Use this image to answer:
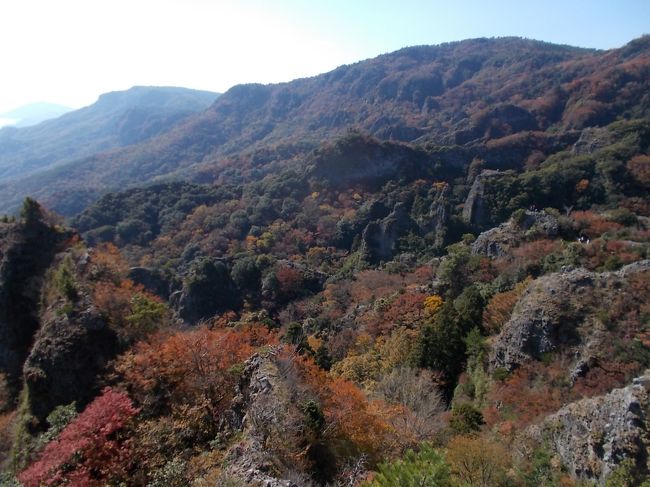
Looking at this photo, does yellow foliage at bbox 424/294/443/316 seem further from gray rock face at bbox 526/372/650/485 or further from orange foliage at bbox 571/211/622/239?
orange foliage at bbox 571/211/622/239

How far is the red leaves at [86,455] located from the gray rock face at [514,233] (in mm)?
39621

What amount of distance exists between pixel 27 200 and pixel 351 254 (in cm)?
4521

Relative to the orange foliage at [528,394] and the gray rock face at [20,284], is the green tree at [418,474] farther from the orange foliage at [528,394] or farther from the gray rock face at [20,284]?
the gray rock face at [20,284]

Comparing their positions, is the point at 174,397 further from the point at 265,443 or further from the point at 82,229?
the point at 82,229

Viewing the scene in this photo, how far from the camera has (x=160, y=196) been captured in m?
94.9

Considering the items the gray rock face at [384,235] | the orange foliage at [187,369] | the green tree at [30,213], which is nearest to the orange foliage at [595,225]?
the gray rock face at [384,235]

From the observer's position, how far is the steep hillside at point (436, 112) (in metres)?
106

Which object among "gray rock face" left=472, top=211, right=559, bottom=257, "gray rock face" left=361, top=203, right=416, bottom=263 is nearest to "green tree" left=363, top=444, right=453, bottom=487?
"gray rock face" left=472, top=211, right=559, bottom=257

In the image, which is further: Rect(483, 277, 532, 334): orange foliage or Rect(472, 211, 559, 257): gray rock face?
Rect(472, 211, 559, 257): gray rock face

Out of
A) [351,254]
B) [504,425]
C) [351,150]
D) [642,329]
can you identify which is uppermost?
[351,150]

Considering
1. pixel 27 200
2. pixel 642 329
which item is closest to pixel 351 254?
pixel 27 200

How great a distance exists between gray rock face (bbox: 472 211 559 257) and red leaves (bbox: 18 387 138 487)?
130ft

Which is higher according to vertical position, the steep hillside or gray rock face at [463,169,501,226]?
the steep hillside

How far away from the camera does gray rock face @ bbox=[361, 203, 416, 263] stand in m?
66.9
